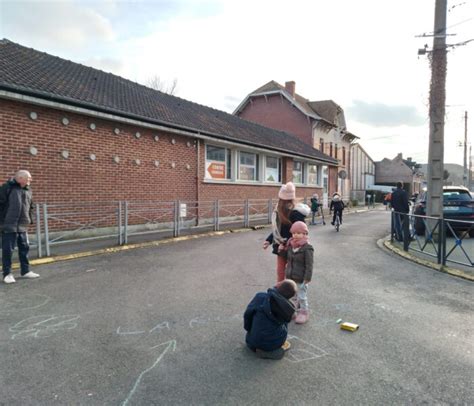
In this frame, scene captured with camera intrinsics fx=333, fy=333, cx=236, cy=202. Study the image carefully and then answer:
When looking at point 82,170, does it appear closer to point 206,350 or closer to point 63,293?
point 63,293

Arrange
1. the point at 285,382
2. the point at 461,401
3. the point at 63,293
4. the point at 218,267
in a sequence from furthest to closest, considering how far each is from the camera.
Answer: the point at 218,267, the point at 63,293, the point at 285,382, the point at 461,401

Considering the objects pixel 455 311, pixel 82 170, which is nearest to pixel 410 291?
pixel 455 311

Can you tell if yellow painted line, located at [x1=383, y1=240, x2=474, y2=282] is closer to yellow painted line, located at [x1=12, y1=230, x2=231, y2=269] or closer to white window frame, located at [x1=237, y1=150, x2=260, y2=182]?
yellow painted line, located at [x1=12, y1=230, x2=231, y2=269]

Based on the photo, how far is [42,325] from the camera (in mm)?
3785

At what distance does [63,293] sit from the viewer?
16.1 feet

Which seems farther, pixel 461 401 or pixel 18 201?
pixel 18 201

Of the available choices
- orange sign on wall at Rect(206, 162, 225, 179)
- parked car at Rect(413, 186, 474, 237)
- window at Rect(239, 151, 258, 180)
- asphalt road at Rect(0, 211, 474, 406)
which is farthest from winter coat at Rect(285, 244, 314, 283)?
window at Rect(239, 151, 258, 180)

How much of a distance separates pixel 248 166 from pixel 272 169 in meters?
2.28

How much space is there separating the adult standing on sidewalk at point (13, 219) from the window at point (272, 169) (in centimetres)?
1352

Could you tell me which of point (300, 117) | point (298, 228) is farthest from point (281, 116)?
point (298, 228)

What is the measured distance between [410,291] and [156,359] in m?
4.17

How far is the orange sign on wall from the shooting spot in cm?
1425

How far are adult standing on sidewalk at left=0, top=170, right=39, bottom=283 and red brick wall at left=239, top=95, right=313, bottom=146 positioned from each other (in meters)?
25.8

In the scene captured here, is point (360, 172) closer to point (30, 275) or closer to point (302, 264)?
point (302, 264)
